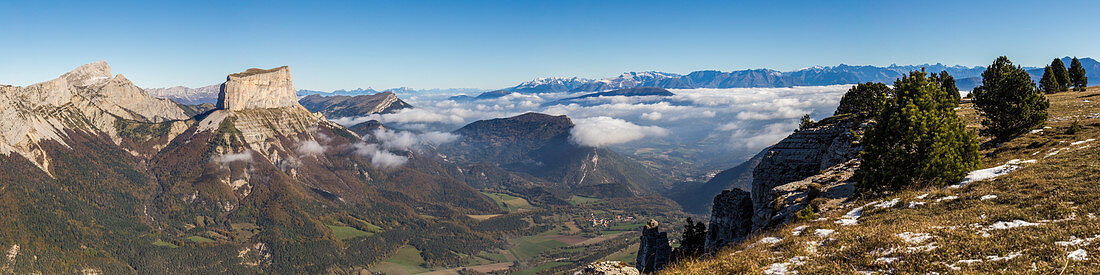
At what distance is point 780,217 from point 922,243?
16.1 meters

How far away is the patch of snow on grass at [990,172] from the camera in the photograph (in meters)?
27.8

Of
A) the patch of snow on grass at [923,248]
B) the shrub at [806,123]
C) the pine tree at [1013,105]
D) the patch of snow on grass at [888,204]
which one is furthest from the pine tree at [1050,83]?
the patch of snow on grass at [923,248]

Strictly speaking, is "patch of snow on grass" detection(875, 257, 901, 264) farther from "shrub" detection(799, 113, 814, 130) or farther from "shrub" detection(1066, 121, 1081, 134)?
"shrub" detection(799, 113, 814, 130)

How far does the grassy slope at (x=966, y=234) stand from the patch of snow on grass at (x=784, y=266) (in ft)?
0.39

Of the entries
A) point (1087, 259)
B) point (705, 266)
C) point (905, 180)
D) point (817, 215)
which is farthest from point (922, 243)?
point (905, 180)

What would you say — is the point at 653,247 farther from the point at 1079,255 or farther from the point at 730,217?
the point at 1079,255

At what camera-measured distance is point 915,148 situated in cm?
2880

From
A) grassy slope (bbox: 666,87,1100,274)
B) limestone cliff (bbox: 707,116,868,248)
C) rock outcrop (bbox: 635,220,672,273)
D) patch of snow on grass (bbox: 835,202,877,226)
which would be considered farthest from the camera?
rock outcrop (bbox: 635,220,672,273)

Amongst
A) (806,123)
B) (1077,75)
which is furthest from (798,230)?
(1077,75)

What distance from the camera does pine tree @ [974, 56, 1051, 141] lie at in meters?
41.2

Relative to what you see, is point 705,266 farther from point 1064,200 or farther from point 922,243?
point 1064,200

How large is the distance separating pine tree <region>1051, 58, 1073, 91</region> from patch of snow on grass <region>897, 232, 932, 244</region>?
11930cm

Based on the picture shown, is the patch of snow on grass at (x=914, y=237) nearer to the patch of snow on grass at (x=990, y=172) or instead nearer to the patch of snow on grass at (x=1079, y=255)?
the patch of snow on grass at (x=1079, y=255)

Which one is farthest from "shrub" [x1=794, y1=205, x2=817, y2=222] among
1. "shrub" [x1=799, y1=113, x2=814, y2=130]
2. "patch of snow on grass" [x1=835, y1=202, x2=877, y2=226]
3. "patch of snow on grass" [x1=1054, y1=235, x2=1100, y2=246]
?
"shrub" [x1=799, y1=113, x2=814, y2=130]
